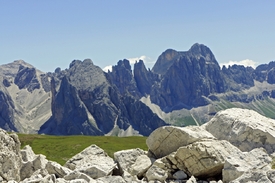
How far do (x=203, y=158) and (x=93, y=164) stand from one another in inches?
364

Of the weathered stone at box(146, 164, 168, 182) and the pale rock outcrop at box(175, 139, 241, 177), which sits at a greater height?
the pale rock outcrop at box(175, 139, 241, 177)

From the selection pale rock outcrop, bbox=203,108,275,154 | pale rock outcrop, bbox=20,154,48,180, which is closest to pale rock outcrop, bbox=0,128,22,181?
pale rock outcrop, bbox=20,154,48,180

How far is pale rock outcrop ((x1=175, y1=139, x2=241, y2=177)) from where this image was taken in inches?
1091

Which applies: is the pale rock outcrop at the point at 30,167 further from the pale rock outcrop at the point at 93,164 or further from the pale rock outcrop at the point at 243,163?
the pale rock outcrop at the point at 243,163

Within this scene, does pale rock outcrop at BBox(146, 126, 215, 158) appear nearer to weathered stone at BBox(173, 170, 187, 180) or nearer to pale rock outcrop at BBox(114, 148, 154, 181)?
pale rock outcrop at BBox(114, 148, 154, 181)

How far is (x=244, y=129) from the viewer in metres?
34.0

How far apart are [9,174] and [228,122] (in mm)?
22145

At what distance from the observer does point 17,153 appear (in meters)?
29.3

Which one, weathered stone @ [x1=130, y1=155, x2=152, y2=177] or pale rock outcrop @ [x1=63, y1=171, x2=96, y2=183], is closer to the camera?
pale rock outcrop @ [x1=63, y1=171, x2=96, y2=183]

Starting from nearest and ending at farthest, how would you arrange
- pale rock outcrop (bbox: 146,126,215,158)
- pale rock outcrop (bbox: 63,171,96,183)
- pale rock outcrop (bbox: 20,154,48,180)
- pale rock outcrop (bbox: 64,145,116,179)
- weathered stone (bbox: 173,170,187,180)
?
pale rock outcrop (bbox: 63,171,96,183)
pale rock outcrop (bbox: 64,145,116,179)
weathered stone (bbox: 173,170,187,180)
pale rock outcrop (bbox: 20,154,48,180)
pale rock outcrop (bbox: 146,126,215,158)

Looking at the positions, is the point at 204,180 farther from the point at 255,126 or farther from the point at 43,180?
the point at 43,180

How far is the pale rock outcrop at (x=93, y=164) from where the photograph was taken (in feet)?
87.8

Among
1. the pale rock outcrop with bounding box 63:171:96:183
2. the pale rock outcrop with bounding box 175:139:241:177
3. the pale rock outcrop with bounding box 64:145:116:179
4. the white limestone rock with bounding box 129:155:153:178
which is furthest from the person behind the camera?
the white limestone rock with bounding box 129:155:153:178

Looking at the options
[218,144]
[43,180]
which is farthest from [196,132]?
[43,180]
